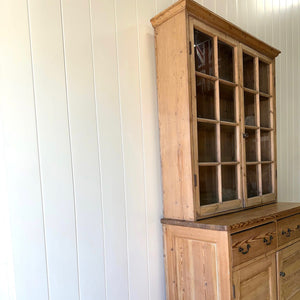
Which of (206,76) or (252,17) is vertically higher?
(252,17)

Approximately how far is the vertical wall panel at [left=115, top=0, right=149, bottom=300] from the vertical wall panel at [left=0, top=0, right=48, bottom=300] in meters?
0.43

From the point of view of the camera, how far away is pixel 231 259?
3.69ft

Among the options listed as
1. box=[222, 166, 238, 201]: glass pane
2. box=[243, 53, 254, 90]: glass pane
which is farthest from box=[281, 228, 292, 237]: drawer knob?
box=[243, 53, 254, 90]: glass pane

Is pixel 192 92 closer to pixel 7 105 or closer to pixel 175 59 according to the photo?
pixel 175 59

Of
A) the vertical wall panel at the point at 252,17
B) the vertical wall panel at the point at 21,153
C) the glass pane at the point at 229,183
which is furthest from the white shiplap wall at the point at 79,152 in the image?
the vertical wall panel at the point at 252,17

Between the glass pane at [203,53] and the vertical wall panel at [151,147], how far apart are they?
24 centimetres

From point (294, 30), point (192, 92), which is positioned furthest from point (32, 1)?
point (294, 30)

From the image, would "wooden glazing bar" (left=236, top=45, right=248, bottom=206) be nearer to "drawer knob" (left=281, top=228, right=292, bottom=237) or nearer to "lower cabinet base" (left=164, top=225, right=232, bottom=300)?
"drawer knob" (left=281, top=228, right=292, bottom=237)

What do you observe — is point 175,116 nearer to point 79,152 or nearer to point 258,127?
point 79,152

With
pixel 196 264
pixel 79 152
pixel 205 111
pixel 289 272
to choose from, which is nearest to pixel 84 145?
pixel 79 152

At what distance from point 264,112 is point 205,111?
0.62 metres

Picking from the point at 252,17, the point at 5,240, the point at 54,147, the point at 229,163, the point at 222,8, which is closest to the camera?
the point at 5,240

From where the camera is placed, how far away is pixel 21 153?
3.17ft

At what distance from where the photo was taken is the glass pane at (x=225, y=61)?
4.69 feet
